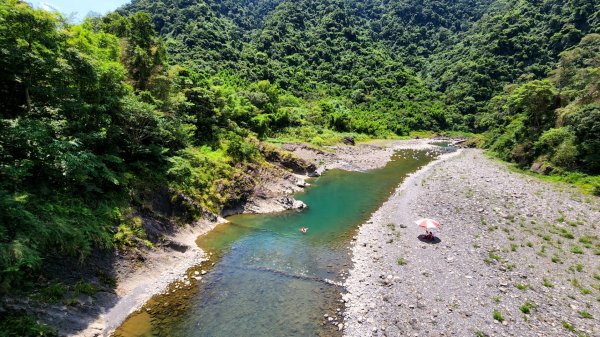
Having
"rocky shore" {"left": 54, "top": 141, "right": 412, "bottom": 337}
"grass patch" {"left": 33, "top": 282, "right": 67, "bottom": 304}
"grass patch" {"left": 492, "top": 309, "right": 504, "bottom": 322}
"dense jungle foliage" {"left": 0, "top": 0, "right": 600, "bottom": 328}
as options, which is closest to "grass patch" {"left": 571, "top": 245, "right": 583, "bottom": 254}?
"grass patch" {"left": 492, "top": 309, "right": 504, "bottom": 322}

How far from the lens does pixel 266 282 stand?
22.2 meters

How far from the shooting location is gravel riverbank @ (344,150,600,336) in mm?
17297

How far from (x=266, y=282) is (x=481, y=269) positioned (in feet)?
49.5

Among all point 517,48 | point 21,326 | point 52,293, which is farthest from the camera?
point 517,48

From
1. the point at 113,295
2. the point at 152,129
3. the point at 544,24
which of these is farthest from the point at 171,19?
the point at 544,24

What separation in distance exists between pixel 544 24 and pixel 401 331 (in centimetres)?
20852

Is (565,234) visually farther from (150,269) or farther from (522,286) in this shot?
(150,269)

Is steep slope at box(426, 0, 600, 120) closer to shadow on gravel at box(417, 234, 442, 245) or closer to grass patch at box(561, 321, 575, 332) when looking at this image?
shadow on gravel at box(417, 234, 442, 245)

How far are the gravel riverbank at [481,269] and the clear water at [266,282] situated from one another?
75.6 inches

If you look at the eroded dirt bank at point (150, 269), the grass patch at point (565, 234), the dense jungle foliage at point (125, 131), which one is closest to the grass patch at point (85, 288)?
the eroded dirt bank at point (150, 269)

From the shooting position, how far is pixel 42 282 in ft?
52.3

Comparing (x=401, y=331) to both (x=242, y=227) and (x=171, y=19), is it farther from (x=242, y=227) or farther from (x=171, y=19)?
(x=171, y=19)

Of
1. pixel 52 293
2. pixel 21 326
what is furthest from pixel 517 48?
pixel 21 326

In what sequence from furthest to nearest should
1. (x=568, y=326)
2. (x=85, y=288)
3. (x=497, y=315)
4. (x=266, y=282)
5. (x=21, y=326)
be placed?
(x=266, y=282), (x=497, y=315), (x=85, y=288), (x=568, y=326), (x=21, y=326)
